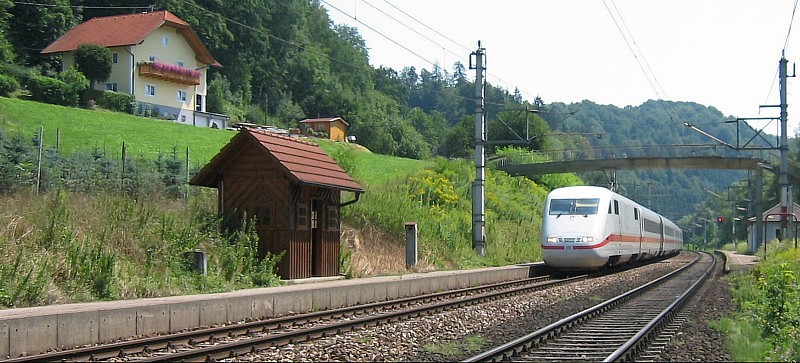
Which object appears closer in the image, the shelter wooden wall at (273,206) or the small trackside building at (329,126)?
the shelter wooden wall at (273,206)

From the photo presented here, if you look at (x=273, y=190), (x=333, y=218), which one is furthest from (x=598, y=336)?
(x=333, y=218)

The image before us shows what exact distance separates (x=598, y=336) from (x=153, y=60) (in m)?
66.9

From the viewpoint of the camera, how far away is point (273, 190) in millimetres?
21281

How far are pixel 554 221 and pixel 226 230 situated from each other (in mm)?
13210

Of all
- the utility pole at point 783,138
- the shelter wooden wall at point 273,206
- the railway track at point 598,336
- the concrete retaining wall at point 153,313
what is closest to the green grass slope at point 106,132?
the shelter wooden wall at point 273,206

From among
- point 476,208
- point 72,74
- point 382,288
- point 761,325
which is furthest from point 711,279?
point 72,74

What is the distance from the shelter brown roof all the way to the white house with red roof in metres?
47.3

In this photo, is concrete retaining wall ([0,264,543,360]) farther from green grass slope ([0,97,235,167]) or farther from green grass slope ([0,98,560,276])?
green grass slope ([0,97,235,167])

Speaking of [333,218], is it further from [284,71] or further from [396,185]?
[284,71]

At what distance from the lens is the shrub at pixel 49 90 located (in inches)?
2345

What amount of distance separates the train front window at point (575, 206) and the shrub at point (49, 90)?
4200cm

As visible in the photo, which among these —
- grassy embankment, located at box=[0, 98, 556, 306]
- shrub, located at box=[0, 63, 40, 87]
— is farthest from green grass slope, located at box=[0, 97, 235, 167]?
shrub, located at box=[0, 63, 40, 87]

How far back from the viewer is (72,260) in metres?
15.8

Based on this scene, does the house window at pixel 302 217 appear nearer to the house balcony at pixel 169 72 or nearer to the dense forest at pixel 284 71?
the dense forest at pixel 284 71
